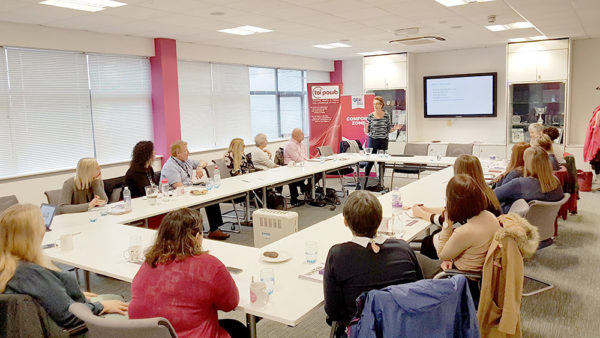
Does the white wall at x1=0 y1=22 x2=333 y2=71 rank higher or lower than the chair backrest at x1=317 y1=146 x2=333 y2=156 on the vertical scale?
higher

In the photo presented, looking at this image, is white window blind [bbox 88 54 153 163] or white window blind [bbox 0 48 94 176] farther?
white window blind [bbox 88 54 153 163]

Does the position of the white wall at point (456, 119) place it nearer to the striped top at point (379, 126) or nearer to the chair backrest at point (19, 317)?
the striped top at point (379, 126)

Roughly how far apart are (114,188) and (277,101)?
6595 mm

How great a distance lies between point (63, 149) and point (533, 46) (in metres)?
8.67

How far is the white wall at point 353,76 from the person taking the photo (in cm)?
1279

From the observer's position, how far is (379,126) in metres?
9.09

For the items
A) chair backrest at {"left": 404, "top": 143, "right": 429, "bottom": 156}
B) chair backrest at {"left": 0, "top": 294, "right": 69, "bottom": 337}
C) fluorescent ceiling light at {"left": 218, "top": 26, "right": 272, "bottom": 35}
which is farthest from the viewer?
chair backrest at {"left": 404, "top": 143, "right": 429, "bottom": 156}

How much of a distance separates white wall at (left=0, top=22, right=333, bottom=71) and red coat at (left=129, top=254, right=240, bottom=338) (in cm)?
556

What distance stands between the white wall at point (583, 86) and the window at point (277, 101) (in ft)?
19.8

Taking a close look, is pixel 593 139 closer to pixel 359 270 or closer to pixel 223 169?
pixel 223 169

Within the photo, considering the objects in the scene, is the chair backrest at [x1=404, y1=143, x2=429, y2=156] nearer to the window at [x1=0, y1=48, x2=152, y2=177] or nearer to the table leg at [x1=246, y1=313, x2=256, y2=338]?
the window at [x1=0, y1=48, x2=152, y2=177]

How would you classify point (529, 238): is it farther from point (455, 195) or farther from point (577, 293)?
point (577, 293)

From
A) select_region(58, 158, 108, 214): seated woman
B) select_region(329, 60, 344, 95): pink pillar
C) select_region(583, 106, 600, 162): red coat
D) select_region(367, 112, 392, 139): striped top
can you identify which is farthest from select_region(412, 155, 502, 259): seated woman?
select_region(329, 60, 344, 95): pink pillar

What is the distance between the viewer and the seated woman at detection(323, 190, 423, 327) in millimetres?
2270
